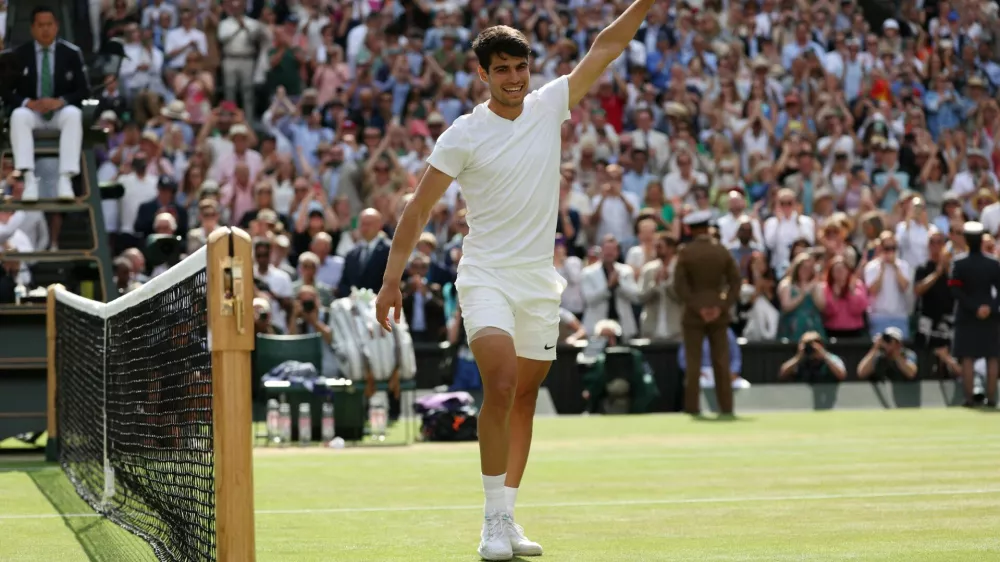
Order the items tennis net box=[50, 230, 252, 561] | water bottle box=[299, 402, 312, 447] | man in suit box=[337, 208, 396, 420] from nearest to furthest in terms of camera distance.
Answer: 1. tennis net box=[50, 230, 252, 561]
2. water bottle box=[299, 402, 312, 447]
3. man in suit box=[337, 208, 396, 420]

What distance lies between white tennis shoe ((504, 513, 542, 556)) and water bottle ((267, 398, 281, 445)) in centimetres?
961

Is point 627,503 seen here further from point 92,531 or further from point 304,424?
point 304,424

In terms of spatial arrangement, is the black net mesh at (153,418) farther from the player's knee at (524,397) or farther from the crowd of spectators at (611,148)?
the crowd of spectators at (611,148)

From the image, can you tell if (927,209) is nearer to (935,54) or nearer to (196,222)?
(935,54)

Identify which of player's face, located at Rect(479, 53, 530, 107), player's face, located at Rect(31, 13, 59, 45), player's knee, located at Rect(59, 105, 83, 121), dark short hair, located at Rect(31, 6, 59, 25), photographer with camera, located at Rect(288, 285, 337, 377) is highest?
dark short hair, located at Rect(31, 6, 59, 25)

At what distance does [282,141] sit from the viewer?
23.7 m

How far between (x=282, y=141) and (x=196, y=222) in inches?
107

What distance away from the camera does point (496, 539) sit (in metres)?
7.52

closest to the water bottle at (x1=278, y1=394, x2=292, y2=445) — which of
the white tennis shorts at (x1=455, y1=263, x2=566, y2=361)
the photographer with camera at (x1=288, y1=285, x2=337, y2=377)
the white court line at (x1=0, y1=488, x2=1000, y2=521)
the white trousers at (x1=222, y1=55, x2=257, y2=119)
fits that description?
the photographer with camera at (x1=288, y1=285, x2=337, y2=377)

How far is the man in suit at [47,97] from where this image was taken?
15.6 m

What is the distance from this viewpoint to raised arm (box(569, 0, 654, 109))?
313 inches

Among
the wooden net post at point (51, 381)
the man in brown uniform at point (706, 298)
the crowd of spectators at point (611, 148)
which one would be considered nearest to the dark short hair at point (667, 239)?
the crowd of spectators at point (611, 148)

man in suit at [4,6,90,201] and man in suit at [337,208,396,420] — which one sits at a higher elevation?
man in suit at [4,6,90,201]

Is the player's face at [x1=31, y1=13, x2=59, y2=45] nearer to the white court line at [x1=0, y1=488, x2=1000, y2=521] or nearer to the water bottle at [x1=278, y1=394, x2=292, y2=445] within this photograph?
the water bottle at [x1=278, y1=394, x2=292, y2=445]
